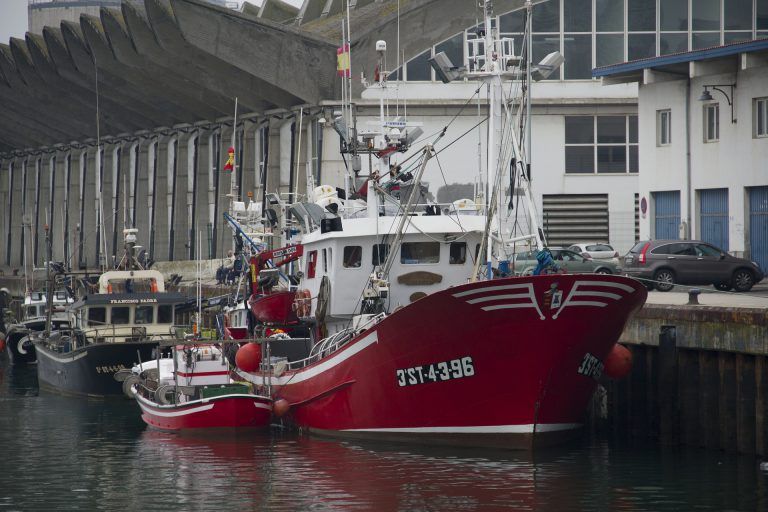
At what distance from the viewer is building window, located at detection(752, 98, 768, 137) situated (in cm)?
4091

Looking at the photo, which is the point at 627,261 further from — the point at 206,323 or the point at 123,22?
the point at 123,22

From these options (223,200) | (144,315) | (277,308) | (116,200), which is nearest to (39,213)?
(116,200)

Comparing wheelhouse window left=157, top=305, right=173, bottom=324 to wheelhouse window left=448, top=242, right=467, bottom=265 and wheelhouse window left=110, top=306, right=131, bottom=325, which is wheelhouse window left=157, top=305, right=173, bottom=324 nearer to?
wheelhouse window left=110, top=306, right=131, bottom=325

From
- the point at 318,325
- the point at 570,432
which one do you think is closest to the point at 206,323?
the point at 318,325

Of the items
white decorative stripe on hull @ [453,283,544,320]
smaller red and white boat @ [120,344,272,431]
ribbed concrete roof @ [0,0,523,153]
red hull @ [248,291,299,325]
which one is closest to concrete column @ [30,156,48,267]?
ribbed concrete roof @ [0,0,523,153]

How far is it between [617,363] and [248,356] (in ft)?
27.7

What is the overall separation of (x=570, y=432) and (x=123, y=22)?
42394 millimetres

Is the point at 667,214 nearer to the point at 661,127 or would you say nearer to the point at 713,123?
the point at 661,127

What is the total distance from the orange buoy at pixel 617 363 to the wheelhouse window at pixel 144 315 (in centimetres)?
1792

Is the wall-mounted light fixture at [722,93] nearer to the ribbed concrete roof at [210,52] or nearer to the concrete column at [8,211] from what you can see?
the ribbed concrete roof at [210,52]

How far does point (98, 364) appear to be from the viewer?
125 ft

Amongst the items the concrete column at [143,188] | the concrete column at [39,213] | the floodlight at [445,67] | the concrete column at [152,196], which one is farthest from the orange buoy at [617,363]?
the concrete column at [39,213]

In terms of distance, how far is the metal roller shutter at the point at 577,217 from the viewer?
56969 mm

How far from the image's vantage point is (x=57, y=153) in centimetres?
8906
